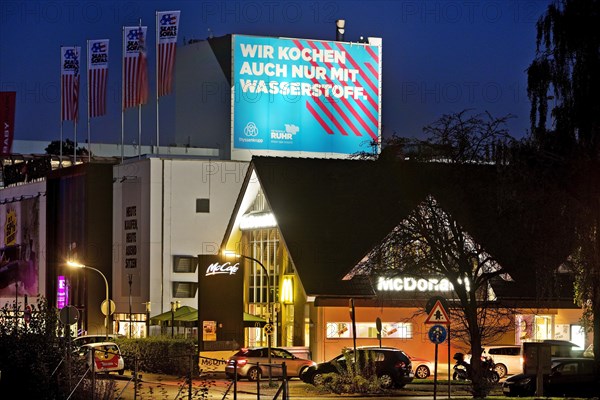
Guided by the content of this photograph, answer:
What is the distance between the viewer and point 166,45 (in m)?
81.2

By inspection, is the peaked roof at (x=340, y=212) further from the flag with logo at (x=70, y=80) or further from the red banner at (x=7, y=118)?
the red banner at (x=7, y=118)

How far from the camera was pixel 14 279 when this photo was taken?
104688 mm

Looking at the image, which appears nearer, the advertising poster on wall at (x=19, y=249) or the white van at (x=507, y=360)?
the white van at (x=507, y=360)

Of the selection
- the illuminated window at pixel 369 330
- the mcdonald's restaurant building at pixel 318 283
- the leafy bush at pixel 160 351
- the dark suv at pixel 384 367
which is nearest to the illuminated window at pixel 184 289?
the mcdonald's restaurant building at pixel 318 283

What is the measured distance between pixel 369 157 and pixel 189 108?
56.3 m

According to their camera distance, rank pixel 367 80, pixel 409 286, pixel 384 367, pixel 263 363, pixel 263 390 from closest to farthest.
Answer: pixel 263 390, pixel 384 367, pixel 263 363, pixel 409 286, pixel 367 80

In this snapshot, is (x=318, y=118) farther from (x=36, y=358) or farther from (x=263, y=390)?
(x=36, y=358)

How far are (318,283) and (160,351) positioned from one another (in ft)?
30.5

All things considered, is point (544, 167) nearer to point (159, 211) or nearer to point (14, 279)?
point (159, 211)

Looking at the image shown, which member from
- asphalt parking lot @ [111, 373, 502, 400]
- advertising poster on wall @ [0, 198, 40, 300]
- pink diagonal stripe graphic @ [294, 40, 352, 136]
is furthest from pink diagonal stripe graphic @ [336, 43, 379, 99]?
asphalt parking lot @ [111, 373, 502, 400]

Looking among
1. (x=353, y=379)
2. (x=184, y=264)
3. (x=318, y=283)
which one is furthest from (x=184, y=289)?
(x=353, y=379)

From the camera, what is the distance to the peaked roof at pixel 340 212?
47.6 metres

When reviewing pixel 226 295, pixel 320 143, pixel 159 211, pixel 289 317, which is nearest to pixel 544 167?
pixel 226 295

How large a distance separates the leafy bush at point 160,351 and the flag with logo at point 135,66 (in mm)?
19733
